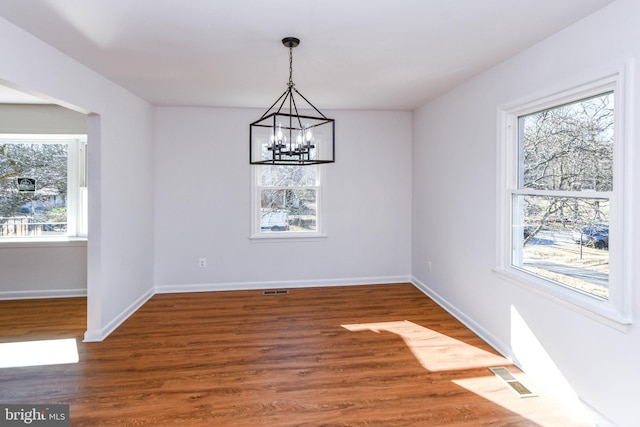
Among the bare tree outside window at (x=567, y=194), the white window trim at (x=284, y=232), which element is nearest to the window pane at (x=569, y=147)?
the bare tree outside window at (x=567, y=194)

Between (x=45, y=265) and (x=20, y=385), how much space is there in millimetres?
2495

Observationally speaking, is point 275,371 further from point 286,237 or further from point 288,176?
point 288,176

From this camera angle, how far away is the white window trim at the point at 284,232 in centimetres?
489

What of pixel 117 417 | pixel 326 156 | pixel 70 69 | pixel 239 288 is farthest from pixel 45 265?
pixel 326 156

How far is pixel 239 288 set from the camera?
490 centimetres

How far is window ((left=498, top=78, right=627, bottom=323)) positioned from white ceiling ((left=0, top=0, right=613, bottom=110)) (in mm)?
553

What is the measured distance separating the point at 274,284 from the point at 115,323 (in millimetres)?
1974

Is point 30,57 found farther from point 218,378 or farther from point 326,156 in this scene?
point 326,156

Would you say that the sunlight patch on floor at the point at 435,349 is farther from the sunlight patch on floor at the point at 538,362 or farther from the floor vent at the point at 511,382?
the sunlight patch on floor at the point at 538,362

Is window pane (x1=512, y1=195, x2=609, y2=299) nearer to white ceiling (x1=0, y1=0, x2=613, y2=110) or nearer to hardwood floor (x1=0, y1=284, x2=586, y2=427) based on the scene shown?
hardwood floor (x1=0, y1=284, x2=586, y2=427)

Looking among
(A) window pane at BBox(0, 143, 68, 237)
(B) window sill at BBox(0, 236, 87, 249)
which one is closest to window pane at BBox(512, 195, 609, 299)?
(B) window sill at BBox(0, 236, 87, 249)

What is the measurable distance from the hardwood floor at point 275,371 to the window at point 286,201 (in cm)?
119

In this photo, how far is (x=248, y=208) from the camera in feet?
16.0

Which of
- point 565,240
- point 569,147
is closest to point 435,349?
point 565,240
